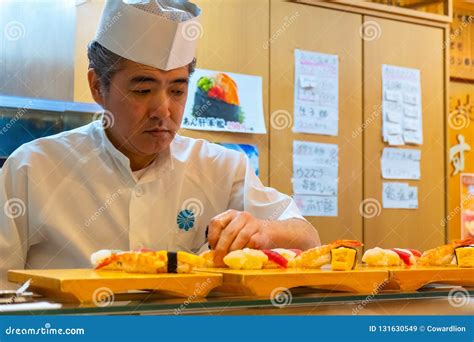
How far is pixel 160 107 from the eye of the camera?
1761 mm

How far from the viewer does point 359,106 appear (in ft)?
11.5

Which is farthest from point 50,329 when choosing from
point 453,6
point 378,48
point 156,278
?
point 453,6

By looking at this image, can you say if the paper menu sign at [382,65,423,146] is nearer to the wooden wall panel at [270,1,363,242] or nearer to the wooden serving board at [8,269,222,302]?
the wooden wall panel at [270,1,363,242]

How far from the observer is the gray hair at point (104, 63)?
185cm

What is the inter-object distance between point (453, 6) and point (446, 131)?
0.94 m

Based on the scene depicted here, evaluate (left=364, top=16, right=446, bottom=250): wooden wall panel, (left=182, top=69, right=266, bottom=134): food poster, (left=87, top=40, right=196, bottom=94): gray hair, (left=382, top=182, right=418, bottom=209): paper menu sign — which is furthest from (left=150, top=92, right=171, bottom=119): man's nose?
(left=382, top=182, right=418, bottom=209): paper menu sign

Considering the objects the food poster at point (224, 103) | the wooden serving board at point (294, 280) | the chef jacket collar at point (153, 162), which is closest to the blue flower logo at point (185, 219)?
the chef jacket collar at point (153, 162)

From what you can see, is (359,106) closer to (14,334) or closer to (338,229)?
(338,229)

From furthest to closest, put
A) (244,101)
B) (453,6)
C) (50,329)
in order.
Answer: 1. (453,6)
2. (244,101)
3. (50,329)

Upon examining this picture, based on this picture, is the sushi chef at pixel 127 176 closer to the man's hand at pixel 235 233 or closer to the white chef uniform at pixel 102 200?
the white chef uniform at pixel 102 200

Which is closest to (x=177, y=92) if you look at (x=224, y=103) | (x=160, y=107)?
(x=160, y=107)

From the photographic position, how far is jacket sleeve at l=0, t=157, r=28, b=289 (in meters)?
1.75

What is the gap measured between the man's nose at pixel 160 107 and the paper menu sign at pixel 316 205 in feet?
5.27

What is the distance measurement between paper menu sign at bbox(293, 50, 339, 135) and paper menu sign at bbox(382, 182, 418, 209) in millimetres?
439
